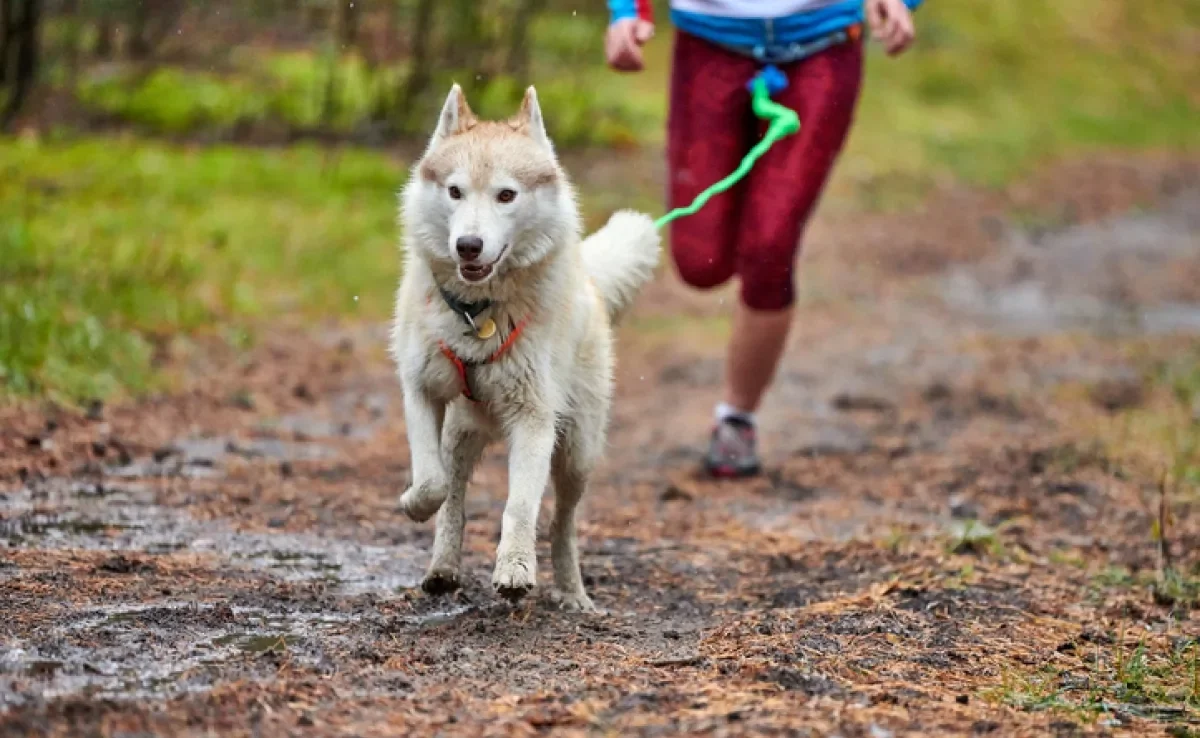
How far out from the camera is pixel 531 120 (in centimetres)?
438

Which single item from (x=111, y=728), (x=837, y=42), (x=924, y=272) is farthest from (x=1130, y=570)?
(x=924, y=272)

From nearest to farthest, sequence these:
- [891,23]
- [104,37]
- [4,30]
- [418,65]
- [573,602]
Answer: [573,602] → [891,23] → [4,30] → [104,37] → [418,65]

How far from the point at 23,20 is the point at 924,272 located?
724 centimetres

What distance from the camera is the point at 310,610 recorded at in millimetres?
4047

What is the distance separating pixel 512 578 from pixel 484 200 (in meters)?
0.99

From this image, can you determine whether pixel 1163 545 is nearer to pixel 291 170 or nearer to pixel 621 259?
pixel 621 259

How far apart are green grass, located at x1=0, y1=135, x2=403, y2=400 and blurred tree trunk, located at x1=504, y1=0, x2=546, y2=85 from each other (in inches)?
68.3

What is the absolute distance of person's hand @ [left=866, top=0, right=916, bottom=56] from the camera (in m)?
5.46

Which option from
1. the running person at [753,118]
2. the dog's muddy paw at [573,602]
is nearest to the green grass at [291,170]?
the running person at [753,118]

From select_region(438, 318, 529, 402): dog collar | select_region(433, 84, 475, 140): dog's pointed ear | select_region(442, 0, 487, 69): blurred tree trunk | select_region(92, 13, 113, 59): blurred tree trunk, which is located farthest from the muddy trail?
select_region(92, 13, 113, 59): blurred tree trunk

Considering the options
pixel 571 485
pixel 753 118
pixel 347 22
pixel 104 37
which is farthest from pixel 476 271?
pixel 104 37

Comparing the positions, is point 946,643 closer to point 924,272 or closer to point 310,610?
point 310,610

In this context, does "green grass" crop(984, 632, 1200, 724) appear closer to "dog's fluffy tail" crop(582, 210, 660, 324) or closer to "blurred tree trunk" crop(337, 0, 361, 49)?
"dog's fluffy tail" crop(582, 210, 660, 324)

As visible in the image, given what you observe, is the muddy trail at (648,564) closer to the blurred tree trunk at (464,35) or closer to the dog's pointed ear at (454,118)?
the dog's pointed ear at (454,118)
